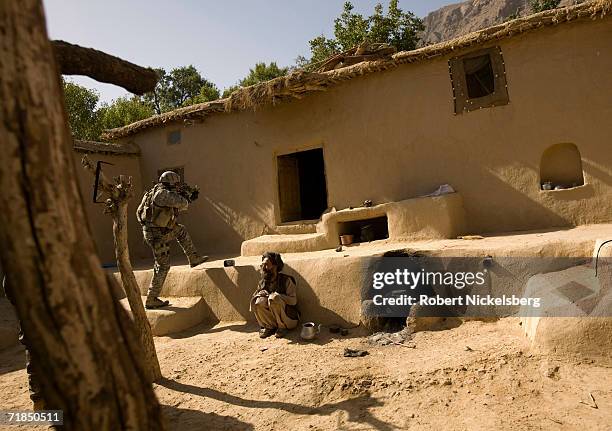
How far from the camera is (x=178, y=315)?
19.3 feet

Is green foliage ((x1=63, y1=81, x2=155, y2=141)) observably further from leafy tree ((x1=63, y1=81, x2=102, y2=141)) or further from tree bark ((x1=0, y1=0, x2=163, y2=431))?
tree bark ((x1=0, y1=0, x2=163, y2=431))

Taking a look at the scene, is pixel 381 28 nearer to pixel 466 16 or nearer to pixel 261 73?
pixel 261 73

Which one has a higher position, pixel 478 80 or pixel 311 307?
pixel 478 80

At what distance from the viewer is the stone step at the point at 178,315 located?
5789mm

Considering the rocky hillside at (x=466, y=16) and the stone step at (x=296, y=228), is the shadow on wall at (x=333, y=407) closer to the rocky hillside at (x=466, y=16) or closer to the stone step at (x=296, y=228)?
the stone step at (x=296, y=228)

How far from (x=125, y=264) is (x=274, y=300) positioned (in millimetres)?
1745

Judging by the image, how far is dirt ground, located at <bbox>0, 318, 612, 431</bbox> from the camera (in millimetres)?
3014

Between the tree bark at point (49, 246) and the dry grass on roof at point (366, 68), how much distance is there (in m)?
6.01

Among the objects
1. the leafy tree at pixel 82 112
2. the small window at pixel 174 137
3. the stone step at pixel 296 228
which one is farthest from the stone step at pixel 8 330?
the leafy tree at pixel 82 112

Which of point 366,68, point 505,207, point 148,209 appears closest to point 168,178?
point 148,209

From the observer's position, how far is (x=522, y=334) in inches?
161

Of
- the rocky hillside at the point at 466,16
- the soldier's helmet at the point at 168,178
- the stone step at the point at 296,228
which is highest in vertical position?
the rocky hillside at the point at 466,16

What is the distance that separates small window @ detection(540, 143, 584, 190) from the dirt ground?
2.77 metres

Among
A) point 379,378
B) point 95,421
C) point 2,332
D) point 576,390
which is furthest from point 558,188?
point 2,332
